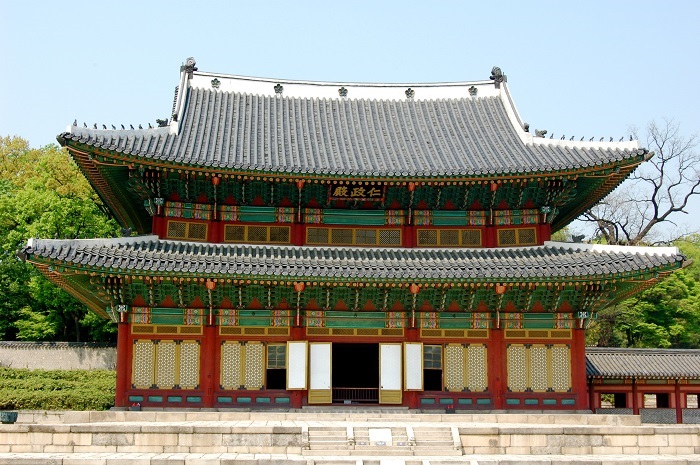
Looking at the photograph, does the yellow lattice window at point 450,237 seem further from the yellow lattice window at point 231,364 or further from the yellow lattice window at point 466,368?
the yellow lattice window at point 231,364

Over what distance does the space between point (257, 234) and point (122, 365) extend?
18.9ft

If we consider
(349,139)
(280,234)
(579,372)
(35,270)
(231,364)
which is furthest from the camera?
(35,270)

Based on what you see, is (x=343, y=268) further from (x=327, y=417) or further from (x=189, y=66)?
(x=189, y=66)

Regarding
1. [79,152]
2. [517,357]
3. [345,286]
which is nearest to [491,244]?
[517,357]

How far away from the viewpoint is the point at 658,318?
4912 cm

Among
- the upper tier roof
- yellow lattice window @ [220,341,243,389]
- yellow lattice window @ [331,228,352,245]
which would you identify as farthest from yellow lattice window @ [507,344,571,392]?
yellow lattice window @ [220,341,243,389]

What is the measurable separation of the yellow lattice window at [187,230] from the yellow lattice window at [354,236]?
3.36 m

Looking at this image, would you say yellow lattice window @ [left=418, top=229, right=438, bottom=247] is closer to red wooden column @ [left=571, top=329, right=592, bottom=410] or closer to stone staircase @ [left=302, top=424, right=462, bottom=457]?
red wooden column @ [left=571, top=329, right=592, bottom=410]

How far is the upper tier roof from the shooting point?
75.4ft

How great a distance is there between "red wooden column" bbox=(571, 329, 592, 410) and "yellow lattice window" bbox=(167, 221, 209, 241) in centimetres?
1220

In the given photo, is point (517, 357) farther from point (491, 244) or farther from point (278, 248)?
point (278, 248)

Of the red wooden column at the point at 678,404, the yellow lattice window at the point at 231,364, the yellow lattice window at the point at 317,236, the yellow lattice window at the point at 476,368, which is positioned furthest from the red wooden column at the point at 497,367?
the red wooden column at the point at 678,404

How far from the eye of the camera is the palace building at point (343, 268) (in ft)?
71.7

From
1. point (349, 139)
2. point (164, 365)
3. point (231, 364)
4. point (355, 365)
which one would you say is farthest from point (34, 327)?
point (349, 139)
